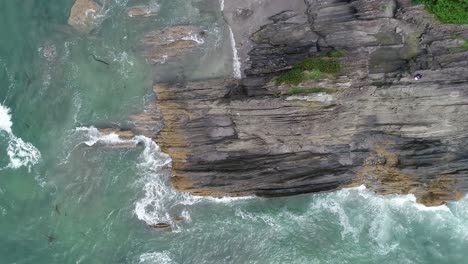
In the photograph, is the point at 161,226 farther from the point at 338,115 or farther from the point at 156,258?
the point at 338,115

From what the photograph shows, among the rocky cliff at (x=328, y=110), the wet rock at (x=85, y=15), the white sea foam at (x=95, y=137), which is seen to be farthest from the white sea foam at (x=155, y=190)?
the wet rock at (x=85, y=15)

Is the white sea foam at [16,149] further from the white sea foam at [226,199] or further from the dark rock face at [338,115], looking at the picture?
the white sea foam at [226,199]

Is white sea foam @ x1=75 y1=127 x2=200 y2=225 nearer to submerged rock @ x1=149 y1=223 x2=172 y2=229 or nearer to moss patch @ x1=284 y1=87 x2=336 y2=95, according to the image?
submerged rock @ x1=149 y1=223 x2=172 y2=229

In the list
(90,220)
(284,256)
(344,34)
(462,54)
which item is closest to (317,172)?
(284,256)

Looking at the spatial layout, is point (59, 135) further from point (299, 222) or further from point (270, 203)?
point (299, 222)

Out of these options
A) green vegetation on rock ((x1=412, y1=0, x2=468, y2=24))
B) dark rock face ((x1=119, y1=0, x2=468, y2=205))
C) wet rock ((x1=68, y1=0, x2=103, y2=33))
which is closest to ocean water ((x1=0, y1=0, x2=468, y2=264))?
wet rock ((x1=68, y1=0, x2=103, y2=33))

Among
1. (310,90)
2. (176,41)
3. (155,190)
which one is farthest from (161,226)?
(310,90)
